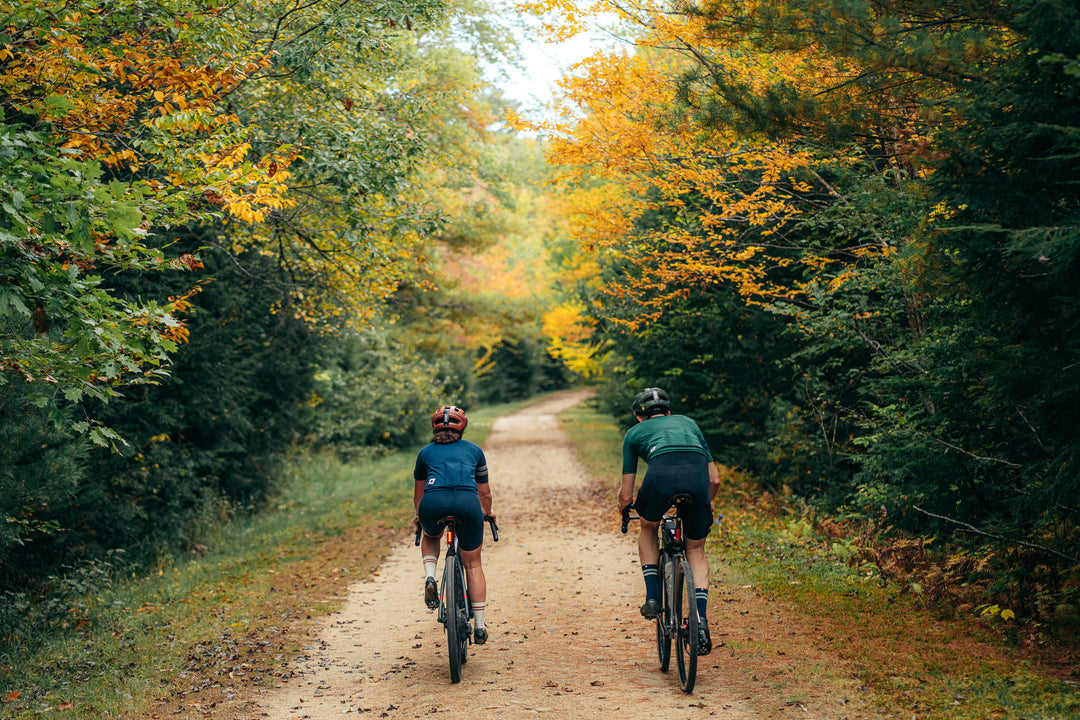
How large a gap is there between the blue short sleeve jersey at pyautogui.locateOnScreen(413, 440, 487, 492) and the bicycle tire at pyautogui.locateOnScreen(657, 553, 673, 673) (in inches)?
→ 61.5

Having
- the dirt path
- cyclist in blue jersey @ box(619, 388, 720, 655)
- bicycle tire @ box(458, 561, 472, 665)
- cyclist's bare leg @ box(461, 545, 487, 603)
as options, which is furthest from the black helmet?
the dirt path

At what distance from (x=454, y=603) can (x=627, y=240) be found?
850 centimetres

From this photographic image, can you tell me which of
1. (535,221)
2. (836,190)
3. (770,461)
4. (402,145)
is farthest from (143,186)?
(535,221)

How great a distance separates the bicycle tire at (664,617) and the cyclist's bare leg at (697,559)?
0.17 meters

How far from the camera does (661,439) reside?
5.76 meters

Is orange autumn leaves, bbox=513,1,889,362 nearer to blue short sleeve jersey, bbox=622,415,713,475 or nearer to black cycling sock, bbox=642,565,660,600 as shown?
blue short sleeve jersey, bbox=622,415,713,475

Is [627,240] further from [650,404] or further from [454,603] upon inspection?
[454,603]

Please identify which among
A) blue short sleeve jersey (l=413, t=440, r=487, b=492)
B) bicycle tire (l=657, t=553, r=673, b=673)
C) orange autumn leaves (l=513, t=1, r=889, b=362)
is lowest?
bicycle tire (l=657, t=553, r=673, b=673)

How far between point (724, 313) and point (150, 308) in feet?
33.5

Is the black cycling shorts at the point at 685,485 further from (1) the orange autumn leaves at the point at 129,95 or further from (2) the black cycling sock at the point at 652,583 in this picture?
(1) the orange autumn leaves at the point at 129,95

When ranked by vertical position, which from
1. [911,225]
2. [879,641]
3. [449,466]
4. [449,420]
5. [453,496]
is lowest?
[879,641]

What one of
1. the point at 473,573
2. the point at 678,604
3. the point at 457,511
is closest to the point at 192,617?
the point at 473,573

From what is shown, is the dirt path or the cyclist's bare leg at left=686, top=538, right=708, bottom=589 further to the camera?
the cyclist's bare leg at left=686, top=538, right=708, bottom=589

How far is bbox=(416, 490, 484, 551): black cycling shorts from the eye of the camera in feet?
19.9
